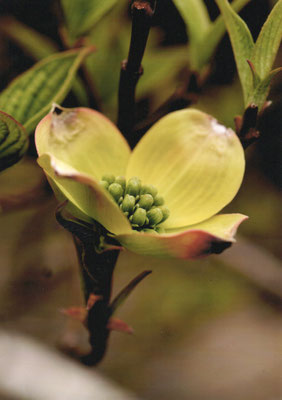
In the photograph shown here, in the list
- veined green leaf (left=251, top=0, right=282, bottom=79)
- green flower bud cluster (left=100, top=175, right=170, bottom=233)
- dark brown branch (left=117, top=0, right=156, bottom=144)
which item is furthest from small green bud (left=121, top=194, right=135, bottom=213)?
veined green leaf (left=251, top=0, right=282, bottom=79)

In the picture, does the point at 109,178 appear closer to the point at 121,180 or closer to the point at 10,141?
the point at 121,180

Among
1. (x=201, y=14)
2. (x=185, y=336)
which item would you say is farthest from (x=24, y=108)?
(x=185, y=336)

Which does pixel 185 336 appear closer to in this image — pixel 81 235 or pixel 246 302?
pixel 246 302

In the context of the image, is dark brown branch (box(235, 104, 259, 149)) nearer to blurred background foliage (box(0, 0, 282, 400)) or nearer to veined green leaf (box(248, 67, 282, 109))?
veined green leaf (box(248, 67, 282, 109))

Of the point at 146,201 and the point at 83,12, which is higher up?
the point at 83,12

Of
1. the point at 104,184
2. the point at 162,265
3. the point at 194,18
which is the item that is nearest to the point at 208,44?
the point at 194,18

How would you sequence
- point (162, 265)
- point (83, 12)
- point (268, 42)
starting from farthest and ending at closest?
point (162, 265), point (83, 12), point (268, 42)
